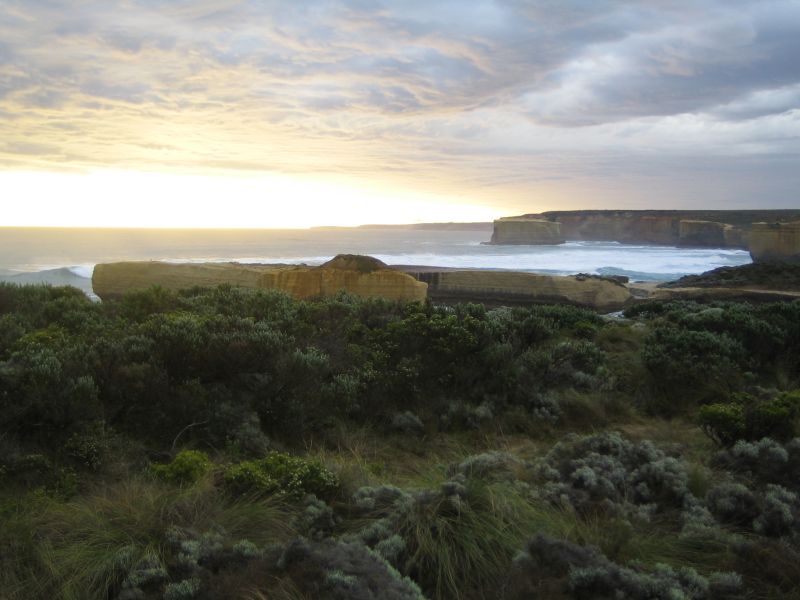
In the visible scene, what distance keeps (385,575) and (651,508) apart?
6.33ft

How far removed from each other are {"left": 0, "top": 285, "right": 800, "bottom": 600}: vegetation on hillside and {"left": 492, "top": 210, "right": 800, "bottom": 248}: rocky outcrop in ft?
285

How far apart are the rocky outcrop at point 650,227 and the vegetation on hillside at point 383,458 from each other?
86802 mm

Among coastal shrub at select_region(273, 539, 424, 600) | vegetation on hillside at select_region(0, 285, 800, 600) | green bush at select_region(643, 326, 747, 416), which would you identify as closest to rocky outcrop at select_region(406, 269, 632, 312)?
vegetation on hillside at select_region(0, 285, 800, 600)

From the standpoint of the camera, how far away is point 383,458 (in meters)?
5.28

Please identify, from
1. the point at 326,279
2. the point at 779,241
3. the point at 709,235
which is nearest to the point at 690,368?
the point at 326,279

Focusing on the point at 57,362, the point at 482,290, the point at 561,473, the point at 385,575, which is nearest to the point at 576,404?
the point at 561,473

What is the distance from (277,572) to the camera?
2.67 meters

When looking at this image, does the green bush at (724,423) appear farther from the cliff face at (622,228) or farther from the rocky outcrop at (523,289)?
the cliff face at (622,228)

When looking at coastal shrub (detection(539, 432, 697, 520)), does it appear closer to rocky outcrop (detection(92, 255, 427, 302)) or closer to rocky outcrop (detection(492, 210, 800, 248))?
rocky outcrop (detection(92, 255, 427, 302))

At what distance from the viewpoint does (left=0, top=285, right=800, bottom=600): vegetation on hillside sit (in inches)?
109

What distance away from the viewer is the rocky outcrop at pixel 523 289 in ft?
83.4

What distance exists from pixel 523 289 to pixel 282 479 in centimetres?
2314

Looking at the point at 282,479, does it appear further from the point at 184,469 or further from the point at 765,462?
the point at 765,462

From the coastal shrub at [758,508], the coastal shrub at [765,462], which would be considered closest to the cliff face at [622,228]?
the coastal shrub at [765,462]
